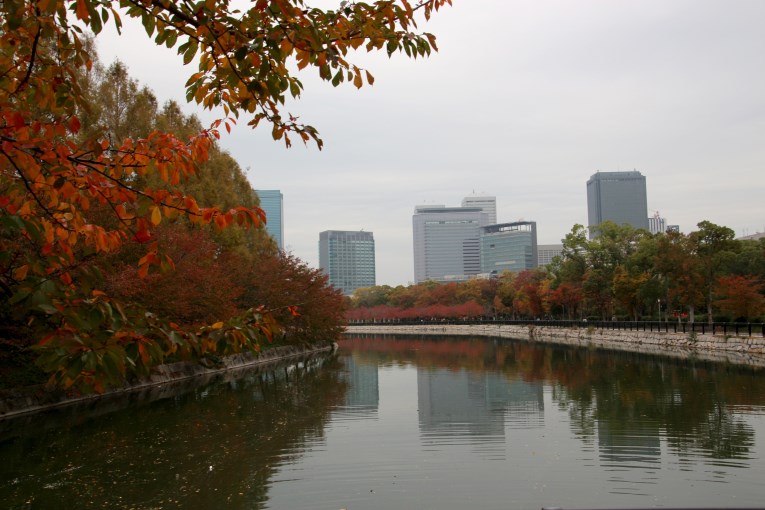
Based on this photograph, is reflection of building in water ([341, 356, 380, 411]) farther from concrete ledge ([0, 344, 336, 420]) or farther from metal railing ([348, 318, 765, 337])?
metal railing ([348, 318, 765, 337])

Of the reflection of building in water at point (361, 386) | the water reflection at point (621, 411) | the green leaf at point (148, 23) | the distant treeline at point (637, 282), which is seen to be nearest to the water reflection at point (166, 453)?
the reflection of building in water at point (361, 386)

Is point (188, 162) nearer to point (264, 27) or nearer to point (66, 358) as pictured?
point (264, 27)

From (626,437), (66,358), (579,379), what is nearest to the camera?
(66,358)

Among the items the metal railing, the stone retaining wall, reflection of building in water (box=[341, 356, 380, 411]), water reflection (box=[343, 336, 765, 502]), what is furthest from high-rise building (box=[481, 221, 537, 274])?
water reflection (box=[343, 336, 765, 502])

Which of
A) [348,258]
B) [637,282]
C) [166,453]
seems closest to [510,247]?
[348,258]

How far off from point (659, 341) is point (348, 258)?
161 meters

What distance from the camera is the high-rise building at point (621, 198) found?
18262 centimetres

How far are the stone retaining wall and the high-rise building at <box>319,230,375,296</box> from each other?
130 m

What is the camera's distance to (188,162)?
3875 mm

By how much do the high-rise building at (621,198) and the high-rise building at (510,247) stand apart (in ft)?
132

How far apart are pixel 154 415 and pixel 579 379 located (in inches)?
546

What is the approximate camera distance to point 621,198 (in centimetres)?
18475

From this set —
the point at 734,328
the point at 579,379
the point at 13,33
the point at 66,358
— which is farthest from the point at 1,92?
the point at 734,328

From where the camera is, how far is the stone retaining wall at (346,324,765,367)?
2558 centimetres
